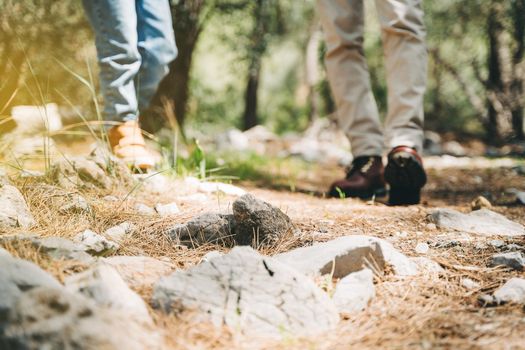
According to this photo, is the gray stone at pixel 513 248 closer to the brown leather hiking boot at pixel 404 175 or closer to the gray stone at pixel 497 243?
the gray stone at pixel 497 243

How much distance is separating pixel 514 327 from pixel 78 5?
508 cm

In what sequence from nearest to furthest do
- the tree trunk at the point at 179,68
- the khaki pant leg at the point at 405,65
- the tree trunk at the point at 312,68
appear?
1. the khaki pant leg at the point at 405,65
2. the tree trunk at the point at 179,68
3. the tree trunk at the point at 312,68

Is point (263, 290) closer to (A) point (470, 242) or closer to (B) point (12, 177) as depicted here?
(A) point (470, 242)

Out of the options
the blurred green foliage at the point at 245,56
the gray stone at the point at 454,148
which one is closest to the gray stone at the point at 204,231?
the blurred green foliage at the point at 245,56

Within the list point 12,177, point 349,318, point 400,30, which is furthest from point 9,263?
point 400,30

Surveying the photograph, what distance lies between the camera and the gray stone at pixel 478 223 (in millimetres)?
1824

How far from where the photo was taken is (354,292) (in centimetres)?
125

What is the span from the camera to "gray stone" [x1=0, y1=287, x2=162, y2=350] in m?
0.84

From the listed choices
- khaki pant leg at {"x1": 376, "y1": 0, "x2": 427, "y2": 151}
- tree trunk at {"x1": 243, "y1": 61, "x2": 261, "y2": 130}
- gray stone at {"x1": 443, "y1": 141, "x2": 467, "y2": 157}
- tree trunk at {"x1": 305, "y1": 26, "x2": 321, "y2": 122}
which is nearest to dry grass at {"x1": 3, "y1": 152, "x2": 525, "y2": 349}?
khaki pant leg at {"x1": 376, "y1": 0, "x2": 427, "y2": 151}

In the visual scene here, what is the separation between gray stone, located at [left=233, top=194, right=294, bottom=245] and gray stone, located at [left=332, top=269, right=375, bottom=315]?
14.3 inches

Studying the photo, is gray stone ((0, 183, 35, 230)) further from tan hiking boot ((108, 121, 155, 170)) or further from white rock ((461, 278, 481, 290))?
white rock ((461, 278, 481, 290))

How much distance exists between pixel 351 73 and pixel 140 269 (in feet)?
6.65

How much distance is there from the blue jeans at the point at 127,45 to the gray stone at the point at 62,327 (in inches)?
63.1

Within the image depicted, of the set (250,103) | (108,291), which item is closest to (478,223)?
(108,291)
